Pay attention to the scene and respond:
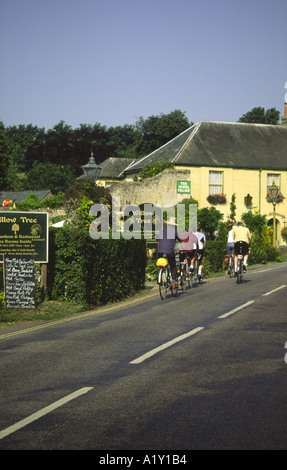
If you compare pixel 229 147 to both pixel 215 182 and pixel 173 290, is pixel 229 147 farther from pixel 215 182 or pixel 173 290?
pixel 173 290

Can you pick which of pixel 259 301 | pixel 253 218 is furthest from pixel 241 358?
pixel 253 218

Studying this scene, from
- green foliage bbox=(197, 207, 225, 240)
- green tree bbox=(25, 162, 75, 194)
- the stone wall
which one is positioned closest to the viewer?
the stone wall

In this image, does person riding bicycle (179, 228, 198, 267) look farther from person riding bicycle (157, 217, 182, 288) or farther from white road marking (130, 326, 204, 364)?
white road marking (130, 326, 204, 364)

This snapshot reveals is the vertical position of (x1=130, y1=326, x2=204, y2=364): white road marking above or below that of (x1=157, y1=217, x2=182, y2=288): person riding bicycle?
below

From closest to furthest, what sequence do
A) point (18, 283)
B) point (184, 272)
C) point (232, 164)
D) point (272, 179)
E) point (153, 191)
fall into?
1. point (18, 283)
2. point (184, 272)
3. point (153, 191)
4. point (232, 164)
5. point (272, 179)

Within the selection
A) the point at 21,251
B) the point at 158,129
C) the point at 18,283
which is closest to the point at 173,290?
the point at 21,251

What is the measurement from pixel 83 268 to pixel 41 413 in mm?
8257

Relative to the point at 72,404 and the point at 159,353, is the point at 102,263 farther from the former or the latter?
the point at 72,404

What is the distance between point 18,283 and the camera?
1320 centimetres

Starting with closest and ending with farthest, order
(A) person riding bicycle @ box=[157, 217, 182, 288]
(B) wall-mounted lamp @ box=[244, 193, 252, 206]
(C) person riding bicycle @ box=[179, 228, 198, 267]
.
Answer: (A) person riding bicycle @ box=[157, 217, 182, 288], (C) person riding bicycle @ box=[179, 228, 198, 267], (B) wall-mounted lamp @ box=[244, 193, 252, 206]

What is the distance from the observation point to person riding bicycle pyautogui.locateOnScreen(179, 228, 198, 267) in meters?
18.1

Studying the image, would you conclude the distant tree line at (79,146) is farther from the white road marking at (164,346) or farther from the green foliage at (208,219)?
the white road marking at (164,346)

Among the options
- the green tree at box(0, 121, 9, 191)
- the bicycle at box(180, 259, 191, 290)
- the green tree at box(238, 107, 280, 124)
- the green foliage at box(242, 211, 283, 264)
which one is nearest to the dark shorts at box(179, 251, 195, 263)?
the bicycle at box(180, 259, 191, 290)

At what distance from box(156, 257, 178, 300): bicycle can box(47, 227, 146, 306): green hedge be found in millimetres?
1331
